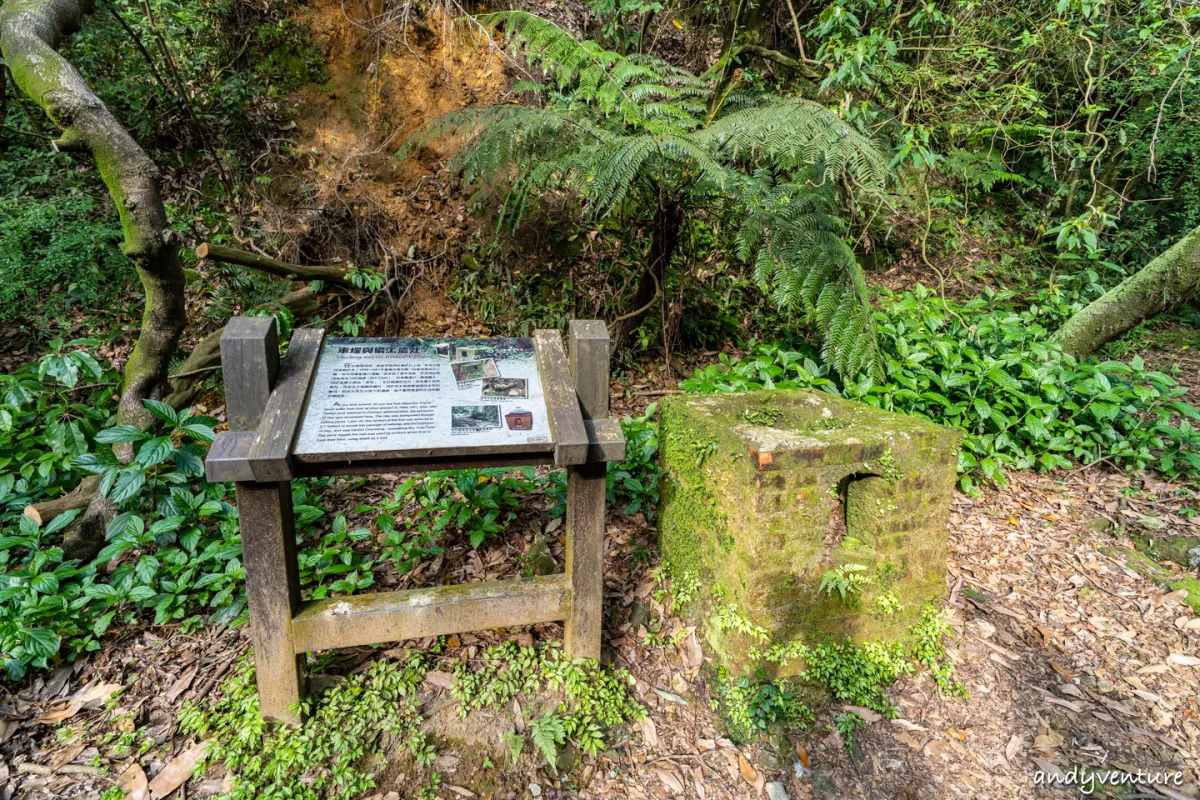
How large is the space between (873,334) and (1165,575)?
2.00 metres

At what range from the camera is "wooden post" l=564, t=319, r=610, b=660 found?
2209 mm

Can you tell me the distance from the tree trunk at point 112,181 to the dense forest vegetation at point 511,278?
0.06 ft

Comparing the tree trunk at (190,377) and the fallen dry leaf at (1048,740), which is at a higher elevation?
the tree trunk at (190,377)

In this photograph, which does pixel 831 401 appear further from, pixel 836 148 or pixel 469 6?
pixel 469 6

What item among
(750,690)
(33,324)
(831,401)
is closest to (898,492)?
(831,401)

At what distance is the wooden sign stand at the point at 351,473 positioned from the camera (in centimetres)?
191

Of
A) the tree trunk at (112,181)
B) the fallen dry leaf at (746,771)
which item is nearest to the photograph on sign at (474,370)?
the fallen dry leaf at (746,771)

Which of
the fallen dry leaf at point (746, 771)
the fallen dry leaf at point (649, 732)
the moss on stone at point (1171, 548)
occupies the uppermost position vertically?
the moss on stone at point (1171, 548)

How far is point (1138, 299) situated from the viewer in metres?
4.57

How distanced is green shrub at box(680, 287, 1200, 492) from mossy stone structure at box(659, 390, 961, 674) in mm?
1300

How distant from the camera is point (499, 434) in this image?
1990 millimetres

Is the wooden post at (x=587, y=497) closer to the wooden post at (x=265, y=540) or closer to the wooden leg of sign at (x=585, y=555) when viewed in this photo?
the wooden leg of sign at (x=585, y=555)

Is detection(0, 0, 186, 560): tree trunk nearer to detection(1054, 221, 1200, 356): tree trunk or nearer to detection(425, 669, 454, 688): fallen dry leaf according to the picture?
detection(425, 669, 454, 688): fallen dry leaf

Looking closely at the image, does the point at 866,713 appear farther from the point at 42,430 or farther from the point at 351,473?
the point at 42,430
